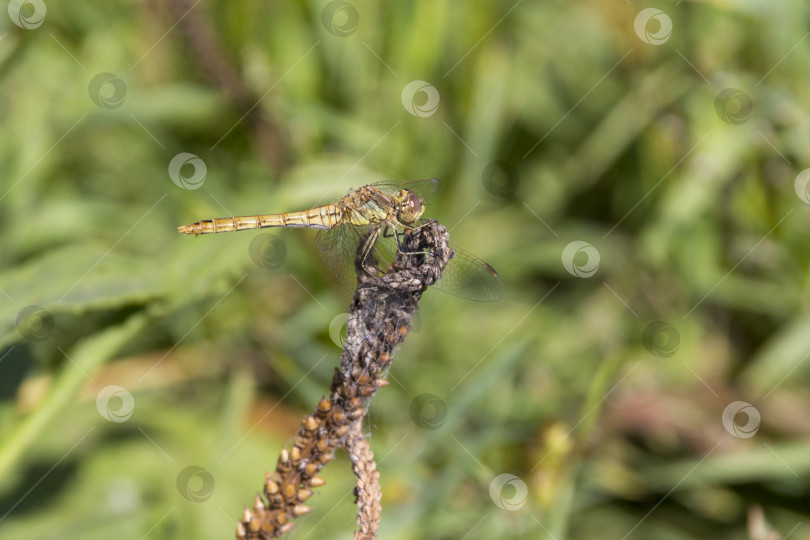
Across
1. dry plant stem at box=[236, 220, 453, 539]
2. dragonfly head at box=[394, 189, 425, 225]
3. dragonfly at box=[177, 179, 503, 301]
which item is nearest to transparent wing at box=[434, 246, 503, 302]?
dragonfly at box=[177, 179, 503, 301]

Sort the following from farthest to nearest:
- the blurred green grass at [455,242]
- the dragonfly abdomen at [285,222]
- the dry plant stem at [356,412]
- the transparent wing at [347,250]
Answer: the blurred green grass at [455,242] < the dragonfly abdomen at [285,222] < the transparent wing at [347,250] < the dry plant stem at [356,412]

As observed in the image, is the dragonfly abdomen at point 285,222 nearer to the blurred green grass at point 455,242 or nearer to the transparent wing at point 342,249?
the transparent wing at point 342,249

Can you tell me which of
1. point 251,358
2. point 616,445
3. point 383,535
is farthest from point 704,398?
point 251,358

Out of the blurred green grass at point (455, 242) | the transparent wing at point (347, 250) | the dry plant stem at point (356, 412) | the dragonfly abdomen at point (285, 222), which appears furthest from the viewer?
the blurred green grass at point (455, 242)

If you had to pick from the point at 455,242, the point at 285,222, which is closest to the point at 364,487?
the point at 285,222

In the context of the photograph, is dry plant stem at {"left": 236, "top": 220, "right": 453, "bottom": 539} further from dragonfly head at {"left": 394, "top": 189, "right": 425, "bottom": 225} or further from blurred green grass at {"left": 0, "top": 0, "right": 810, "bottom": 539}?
blurred green grass at {"left": 0, "top": 0, "right": 810, "bottom": 539}

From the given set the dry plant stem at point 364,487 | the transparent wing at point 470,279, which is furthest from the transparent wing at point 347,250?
the dry plant stem at point 364,487

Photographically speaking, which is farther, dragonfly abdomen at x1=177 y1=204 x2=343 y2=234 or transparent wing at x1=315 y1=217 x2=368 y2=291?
dragonfly abdomen at x1=177 y1=204 x2=343 y2=234

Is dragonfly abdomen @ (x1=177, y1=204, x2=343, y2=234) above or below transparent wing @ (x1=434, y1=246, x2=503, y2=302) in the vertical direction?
above
